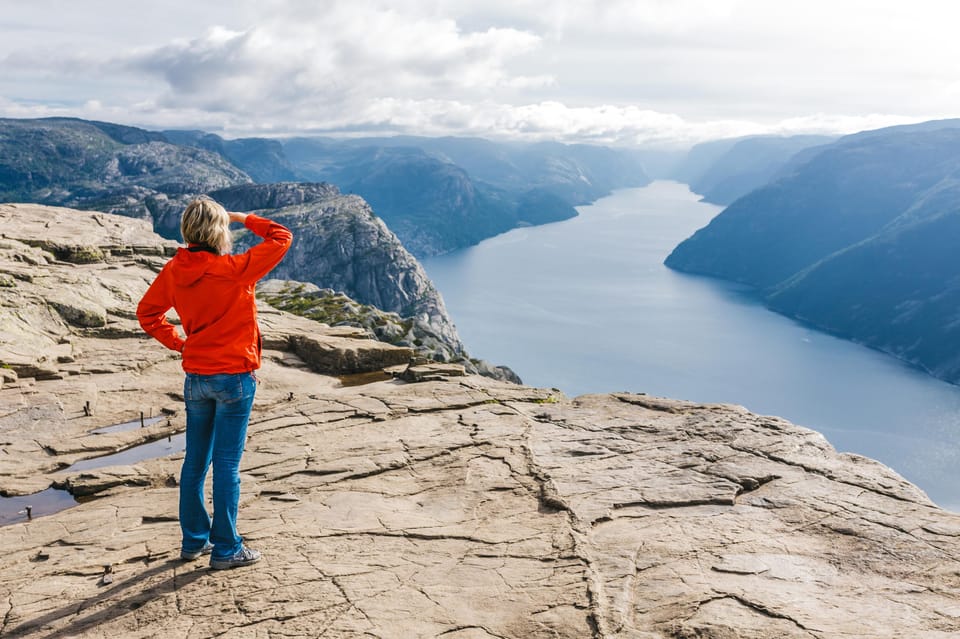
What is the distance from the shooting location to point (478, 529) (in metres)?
10.5

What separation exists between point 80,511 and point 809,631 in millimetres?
12536

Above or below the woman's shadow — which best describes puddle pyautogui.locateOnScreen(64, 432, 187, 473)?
below

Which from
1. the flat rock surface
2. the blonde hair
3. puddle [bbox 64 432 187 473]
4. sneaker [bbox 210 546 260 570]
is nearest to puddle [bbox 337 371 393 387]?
the flat rock surface

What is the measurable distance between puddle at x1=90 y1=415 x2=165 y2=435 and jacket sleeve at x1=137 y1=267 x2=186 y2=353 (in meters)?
9.36

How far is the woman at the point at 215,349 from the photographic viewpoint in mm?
8250

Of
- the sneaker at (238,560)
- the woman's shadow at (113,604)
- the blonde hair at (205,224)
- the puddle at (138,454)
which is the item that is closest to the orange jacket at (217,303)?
the blonde hair at (205,224)

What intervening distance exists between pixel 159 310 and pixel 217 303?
49.5 inches

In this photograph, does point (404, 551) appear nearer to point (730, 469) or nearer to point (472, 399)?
point (730, 469)

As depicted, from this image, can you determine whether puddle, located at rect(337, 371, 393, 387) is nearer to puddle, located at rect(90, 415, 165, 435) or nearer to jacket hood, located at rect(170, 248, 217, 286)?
puddle, located at rect(90, 415, 165, 435)

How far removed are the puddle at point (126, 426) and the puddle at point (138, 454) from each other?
123 centimetres

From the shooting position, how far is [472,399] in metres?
18.8

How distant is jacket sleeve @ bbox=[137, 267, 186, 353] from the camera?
8.68 m

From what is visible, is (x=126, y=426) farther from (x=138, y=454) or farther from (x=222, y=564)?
(x=222, y=564)

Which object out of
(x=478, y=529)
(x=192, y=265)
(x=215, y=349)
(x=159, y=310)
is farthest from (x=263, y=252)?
(x=478, y=529)
